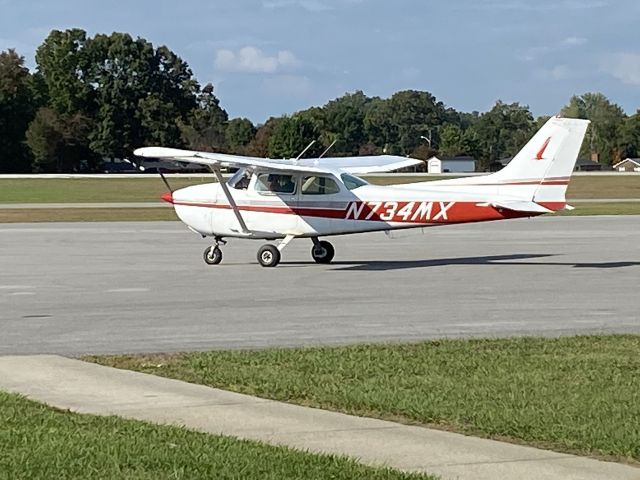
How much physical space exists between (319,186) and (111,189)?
6050cm

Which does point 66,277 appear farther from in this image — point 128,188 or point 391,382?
point 128,188

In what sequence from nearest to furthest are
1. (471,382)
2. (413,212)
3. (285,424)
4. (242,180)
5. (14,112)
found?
1. (285,424)
2. (471,382)
3. (413,212)
4. (242,180)
5. (14,112)

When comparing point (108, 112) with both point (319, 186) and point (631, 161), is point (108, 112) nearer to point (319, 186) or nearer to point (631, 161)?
point (631, 161)

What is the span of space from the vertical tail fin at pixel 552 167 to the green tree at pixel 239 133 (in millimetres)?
123331

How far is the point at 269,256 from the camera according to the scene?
22.9 metres

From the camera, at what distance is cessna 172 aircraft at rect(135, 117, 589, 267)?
21719 mm

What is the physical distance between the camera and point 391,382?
396 inches

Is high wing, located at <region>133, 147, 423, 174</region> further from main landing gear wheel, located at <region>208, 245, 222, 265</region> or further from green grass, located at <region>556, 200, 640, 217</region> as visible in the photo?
green grass, located at <region>556, 200, 640, 217</region>

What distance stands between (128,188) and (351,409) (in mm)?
76312

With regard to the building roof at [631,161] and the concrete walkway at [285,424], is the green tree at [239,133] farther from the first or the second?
the concrete walkway at [285,424]

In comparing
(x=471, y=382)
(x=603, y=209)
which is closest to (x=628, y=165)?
(x=603, y=209)

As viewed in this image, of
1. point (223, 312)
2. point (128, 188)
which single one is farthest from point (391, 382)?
point (128, 188)

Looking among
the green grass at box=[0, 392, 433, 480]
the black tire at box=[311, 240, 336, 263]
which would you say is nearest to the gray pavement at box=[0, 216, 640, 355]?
the black tire at box=[311, 240, 336, 263]

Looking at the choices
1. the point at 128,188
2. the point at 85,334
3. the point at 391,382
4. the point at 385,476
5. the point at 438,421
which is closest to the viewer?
the point at 385,476
